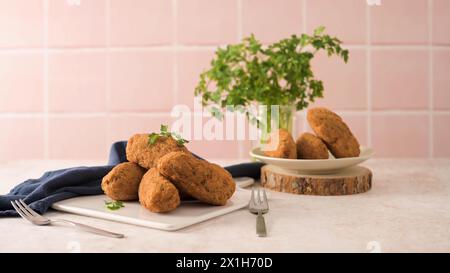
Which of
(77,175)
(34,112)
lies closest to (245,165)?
(77,175)

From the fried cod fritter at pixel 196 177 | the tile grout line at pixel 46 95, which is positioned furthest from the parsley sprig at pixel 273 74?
the tile grout line at pixel 46 95

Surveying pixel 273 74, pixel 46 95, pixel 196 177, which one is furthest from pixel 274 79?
pixel 46 95

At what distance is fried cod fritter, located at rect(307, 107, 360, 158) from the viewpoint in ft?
4.39

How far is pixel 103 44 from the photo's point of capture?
7.68 ft

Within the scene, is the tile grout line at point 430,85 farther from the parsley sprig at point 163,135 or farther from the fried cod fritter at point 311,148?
the parsley sprig at point 163,135

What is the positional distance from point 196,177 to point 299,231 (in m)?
0.22

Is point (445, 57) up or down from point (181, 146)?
up

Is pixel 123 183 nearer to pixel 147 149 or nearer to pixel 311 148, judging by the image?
pixel 147 149

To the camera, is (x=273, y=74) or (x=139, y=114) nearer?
(x=273, y=74)

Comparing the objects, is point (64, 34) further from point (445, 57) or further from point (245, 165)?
point (445, 57)

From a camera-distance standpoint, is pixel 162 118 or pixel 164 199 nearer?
pixel 164 199

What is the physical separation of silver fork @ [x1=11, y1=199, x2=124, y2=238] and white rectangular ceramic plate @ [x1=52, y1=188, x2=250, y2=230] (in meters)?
0.06

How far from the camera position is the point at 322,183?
1.29m
